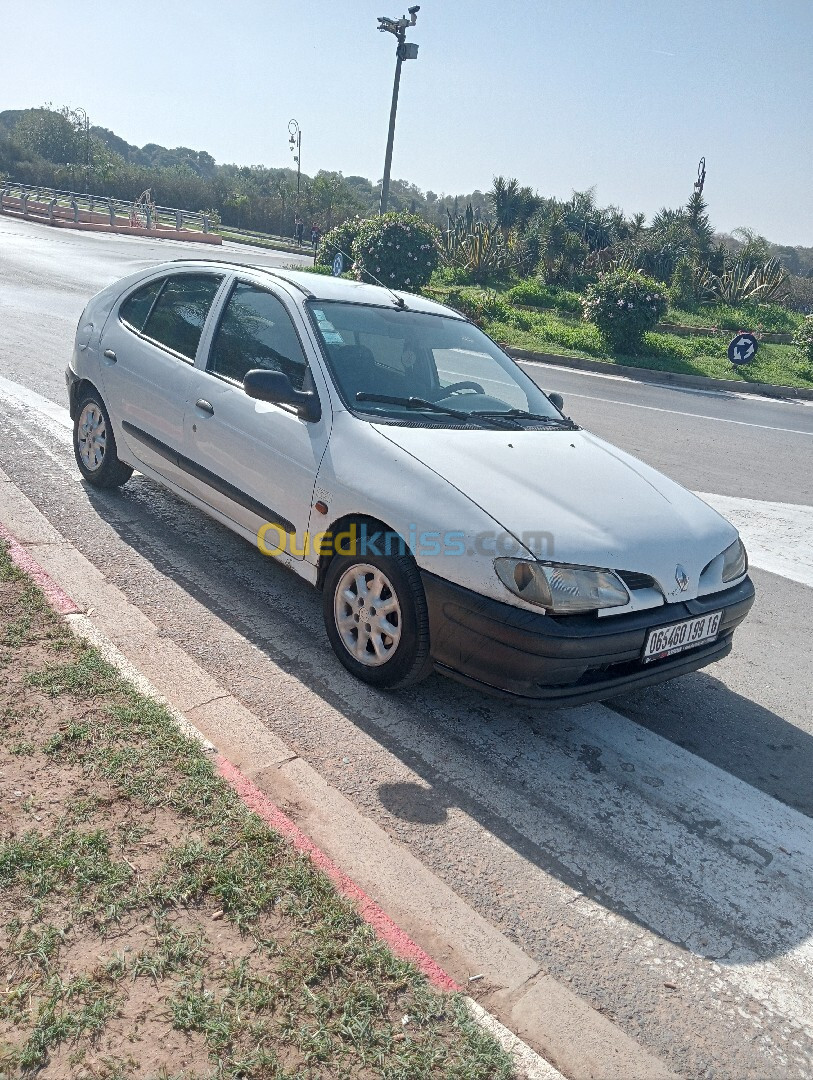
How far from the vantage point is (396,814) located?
3125 mm

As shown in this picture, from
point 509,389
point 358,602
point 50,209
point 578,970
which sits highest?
point 50,209

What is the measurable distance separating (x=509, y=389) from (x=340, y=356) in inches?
41.5

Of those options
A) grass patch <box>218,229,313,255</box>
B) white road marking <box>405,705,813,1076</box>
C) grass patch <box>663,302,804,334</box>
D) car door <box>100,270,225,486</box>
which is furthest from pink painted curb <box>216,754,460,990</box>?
grass patch <box>218,229,313,255</box>

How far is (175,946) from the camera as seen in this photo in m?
2.33

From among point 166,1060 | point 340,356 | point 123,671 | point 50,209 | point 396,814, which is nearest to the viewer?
point 166,1060

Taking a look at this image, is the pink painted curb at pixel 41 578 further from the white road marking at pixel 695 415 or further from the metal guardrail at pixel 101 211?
the metal guardrail at pixel 101 211

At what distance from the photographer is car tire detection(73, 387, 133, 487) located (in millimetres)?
5840

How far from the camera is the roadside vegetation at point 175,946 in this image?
2076 millimetres

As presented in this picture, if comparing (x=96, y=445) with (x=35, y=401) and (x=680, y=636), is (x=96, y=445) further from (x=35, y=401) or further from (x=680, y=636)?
(x=680, y=636)

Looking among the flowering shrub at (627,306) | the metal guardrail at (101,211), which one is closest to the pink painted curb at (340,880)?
the flowering shrub at (627,306)

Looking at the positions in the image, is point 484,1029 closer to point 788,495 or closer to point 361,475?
Answer: point 361,475

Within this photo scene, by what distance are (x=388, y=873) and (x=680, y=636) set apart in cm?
156

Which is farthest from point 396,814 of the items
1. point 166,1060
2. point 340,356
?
point 340,356

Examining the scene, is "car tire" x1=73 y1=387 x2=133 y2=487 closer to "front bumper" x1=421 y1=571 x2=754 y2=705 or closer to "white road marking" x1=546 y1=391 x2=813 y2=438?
"front bumper" x1=421 y1=571 x2=754 y2=705
